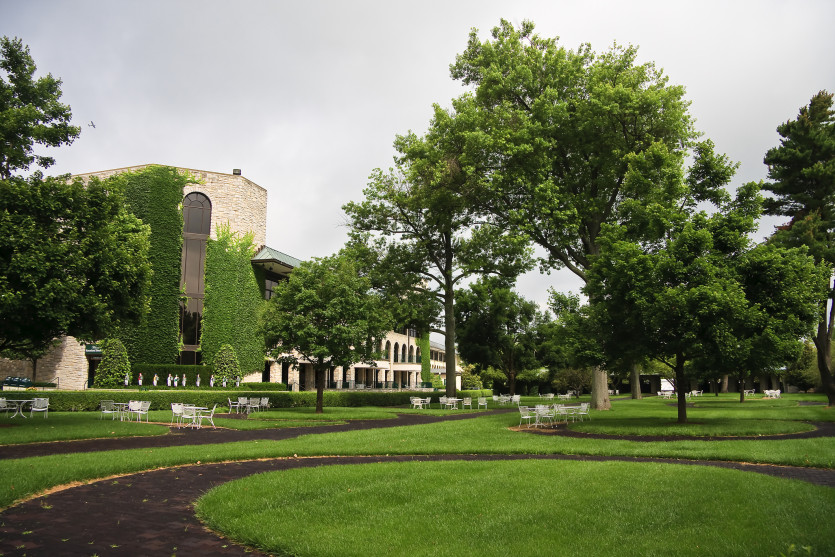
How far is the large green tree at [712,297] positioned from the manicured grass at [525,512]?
8.82m

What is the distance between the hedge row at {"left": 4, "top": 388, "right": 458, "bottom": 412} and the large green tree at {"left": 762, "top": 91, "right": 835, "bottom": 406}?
26314 mm

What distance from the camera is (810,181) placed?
108ft

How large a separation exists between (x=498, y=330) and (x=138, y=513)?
43.2 m

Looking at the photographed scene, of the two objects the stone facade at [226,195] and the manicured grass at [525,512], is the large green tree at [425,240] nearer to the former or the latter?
the stone facade at [226,195]

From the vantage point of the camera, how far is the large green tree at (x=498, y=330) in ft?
160

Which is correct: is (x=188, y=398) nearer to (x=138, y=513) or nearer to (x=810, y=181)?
(x=138, y=513)

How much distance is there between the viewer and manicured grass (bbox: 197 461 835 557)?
5.77 m

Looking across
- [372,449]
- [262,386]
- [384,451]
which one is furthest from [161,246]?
[384,451]

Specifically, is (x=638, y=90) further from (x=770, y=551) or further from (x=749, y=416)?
(x=770, y=551)

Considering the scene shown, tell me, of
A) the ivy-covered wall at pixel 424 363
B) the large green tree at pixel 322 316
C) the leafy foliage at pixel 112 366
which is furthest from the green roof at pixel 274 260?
the ivy-covered wall at pixel 424 363

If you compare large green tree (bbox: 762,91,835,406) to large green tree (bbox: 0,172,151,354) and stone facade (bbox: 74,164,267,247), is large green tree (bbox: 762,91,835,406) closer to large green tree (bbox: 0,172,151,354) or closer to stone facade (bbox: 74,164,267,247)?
large green tree (bbox: 0,172,151,354)

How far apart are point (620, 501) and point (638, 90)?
2317cm

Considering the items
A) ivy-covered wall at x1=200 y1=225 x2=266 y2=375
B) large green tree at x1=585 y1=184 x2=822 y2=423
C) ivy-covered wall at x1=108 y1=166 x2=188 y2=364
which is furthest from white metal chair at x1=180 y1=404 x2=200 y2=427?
ivy-covered wall at x1=108 y1=166 x2=188 y2=364

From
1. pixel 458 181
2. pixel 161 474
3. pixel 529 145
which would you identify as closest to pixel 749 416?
pixel 529 145
